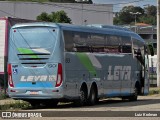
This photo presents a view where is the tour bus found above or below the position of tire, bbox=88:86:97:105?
above

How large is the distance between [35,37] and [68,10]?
63.2 metres

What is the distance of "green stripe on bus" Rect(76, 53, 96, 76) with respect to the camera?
74.5 feet

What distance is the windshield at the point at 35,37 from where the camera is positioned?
21188mm

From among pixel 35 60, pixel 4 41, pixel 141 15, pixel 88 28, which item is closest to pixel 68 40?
pixel 35 60

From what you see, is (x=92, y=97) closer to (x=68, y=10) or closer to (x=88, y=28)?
(x=88, y=28)

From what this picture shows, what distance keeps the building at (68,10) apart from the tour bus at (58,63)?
172 feet

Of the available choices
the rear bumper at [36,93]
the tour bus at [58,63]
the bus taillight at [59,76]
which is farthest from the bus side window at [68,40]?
the rear bumper at [36,93]

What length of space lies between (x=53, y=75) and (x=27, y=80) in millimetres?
1102

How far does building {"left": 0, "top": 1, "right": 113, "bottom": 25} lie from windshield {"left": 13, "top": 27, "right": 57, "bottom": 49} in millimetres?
54620

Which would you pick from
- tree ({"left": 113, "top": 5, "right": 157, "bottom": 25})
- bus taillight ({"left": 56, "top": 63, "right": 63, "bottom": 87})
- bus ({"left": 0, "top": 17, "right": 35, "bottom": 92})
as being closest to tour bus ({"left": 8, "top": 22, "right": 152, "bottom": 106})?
bus taillight ({"left": 56, "top": 63, "right": 63, "bottom": 87})

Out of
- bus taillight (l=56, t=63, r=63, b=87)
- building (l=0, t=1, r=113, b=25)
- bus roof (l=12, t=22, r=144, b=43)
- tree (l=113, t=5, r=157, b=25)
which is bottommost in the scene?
bus taillight (l=56, t=63, r=63, b=87)

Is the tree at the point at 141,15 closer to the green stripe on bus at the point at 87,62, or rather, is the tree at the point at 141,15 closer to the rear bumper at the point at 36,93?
the green stripe on bus at the point at 87,62

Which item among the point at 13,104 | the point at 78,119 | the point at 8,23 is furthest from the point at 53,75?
the point at 8,23

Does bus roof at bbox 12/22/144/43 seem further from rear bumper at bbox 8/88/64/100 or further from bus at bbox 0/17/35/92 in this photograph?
bus at bbox 0/17/35/92
